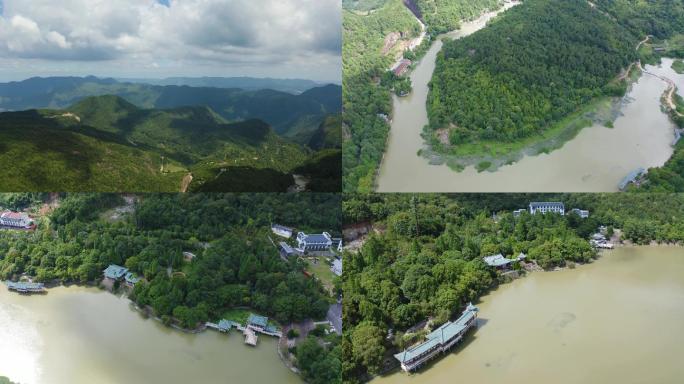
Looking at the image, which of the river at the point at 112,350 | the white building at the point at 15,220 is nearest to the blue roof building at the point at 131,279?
the river at the point at 112,350

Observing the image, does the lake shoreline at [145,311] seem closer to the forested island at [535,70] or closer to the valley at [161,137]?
the valley at [161,137]

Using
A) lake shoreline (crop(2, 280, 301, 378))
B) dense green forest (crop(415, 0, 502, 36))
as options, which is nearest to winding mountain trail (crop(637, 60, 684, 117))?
dense green forest (crop(415, 0, 502, 36))

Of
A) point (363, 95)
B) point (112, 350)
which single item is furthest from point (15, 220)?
point (363, 95)

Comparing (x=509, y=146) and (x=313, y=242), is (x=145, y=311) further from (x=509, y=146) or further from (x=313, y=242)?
(x=509, y=146)

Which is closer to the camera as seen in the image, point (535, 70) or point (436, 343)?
point (436, 343)

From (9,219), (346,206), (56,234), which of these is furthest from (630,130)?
(9,219)

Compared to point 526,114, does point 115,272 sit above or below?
below

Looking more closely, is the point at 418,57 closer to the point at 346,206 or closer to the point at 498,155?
the point at 498,155
